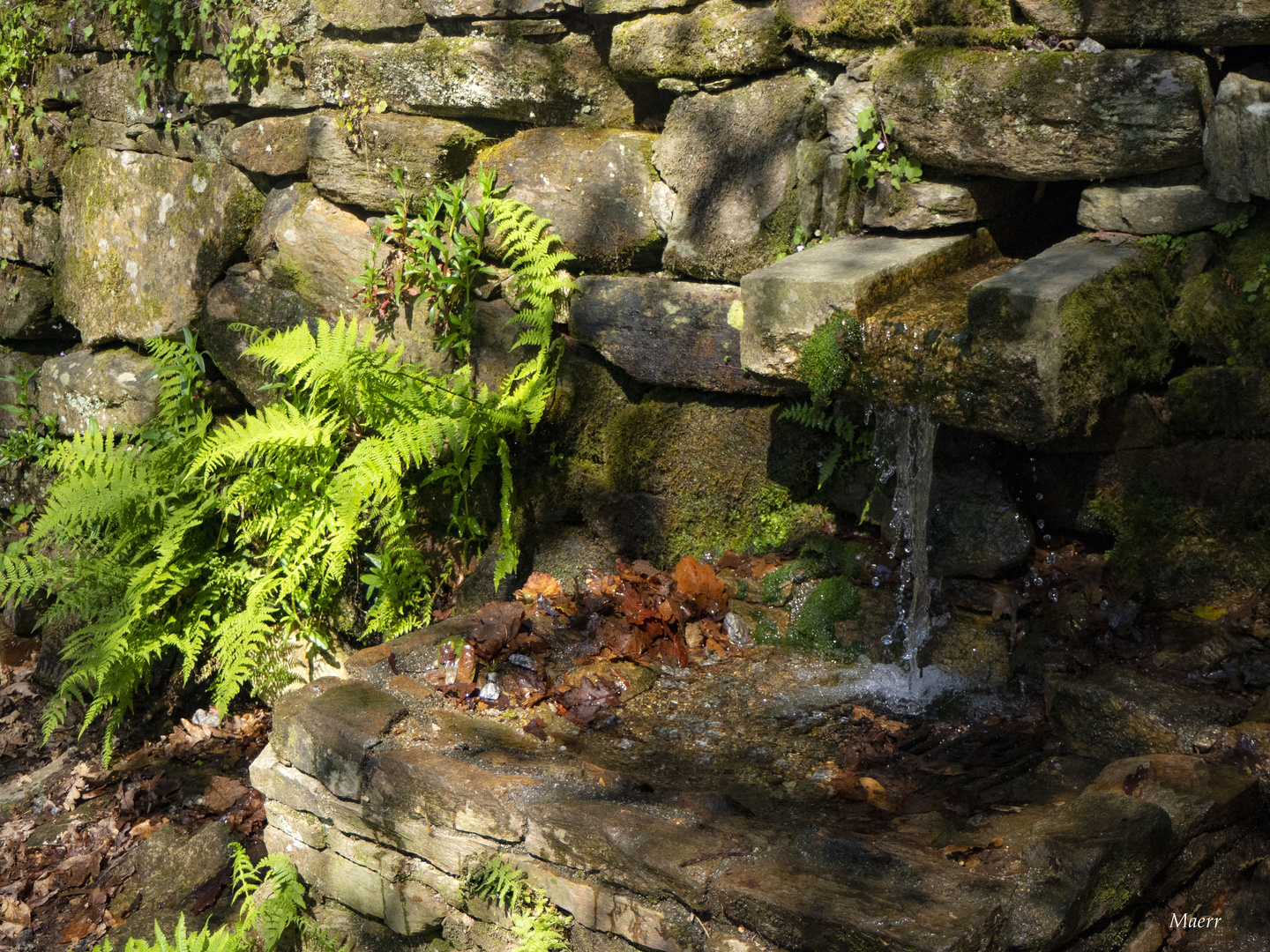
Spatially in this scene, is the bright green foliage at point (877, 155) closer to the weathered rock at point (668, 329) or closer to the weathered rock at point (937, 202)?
the weathered rock at point (937, 202)

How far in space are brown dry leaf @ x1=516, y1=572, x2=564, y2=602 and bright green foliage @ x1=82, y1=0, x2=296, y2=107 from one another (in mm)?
3081

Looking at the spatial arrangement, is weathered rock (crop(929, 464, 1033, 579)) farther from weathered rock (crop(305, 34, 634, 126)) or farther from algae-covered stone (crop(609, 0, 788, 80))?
weathered rock (crop(305, 34, 634, 126))

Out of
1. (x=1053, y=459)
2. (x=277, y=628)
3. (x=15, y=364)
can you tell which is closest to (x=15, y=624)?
(x=15, y=364)

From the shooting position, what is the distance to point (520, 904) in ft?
10.6

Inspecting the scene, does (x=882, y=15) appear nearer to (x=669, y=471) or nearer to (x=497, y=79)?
(x=497, y=79)

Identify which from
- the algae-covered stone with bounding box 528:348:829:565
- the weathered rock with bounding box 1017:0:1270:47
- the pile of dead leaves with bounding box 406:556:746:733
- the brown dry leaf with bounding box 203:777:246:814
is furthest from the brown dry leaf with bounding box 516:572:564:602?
the weathered rock with bounding box 1017:0:1270:47

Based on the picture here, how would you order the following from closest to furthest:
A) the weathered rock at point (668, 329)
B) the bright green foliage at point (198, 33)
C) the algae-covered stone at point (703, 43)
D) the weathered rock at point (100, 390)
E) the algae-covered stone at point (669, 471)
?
the algae-covered stone at point (703, 43) < the weathered rock at point (668, 329) < the algae-covered stone at point (669, 471) < the bright green foliage at point (198, 33) < the weathered rock at point (100, 390)

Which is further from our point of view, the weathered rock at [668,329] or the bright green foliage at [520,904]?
the weathered rock at [668,329]

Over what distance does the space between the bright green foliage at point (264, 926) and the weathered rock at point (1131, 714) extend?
2.53 m

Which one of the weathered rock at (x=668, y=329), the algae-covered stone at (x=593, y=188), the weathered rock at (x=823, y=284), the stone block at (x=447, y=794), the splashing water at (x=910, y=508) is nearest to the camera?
the stone block at (x=447, y=794)

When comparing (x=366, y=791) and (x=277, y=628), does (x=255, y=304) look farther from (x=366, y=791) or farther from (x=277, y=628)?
(x=366, y=791)

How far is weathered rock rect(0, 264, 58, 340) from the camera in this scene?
7125 mm

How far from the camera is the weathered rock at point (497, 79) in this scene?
4746mm

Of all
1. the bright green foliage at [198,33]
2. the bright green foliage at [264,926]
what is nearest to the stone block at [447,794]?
the bright green foliage at [264,926]
